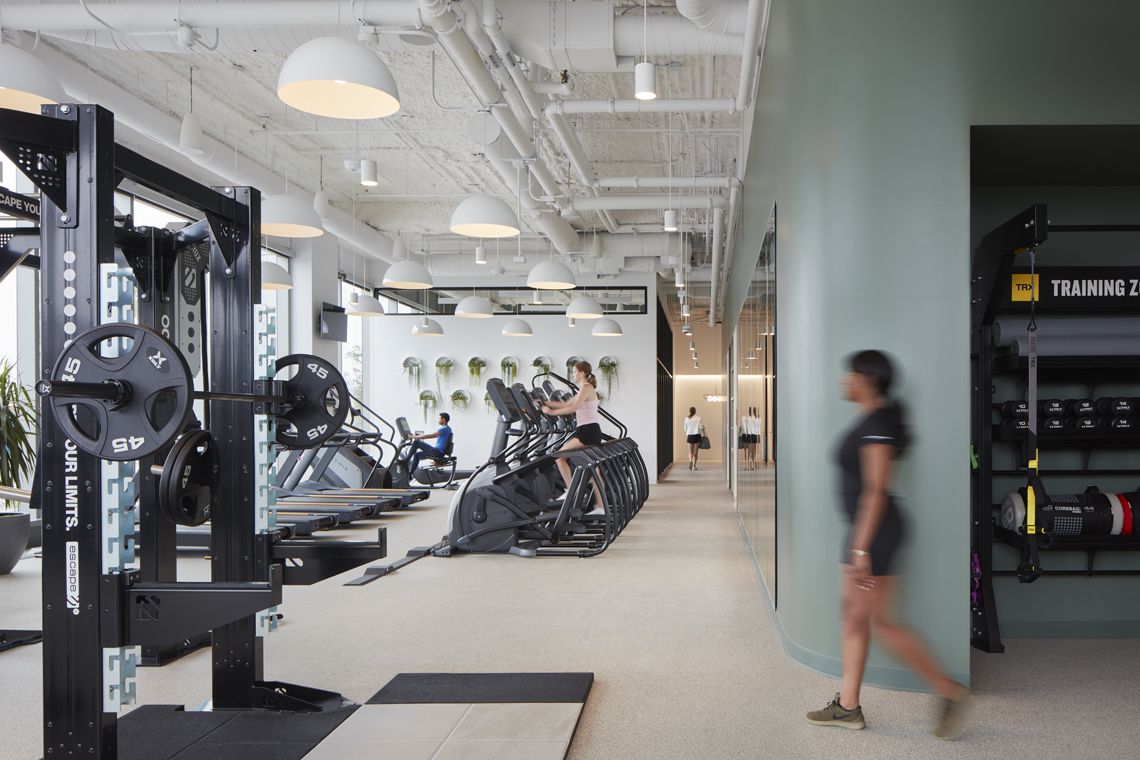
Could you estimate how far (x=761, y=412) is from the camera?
6.11 metres

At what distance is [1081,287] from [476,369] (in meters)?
11.4

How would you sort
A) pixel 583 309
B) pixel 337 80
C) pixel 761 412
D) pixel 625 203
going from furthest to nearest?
pixel 583 309, pixel 625 203, pixel 761 412, pixel 337 80

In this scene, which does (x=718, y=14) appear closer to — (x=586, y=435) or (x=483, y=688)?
(x=483, y=688)

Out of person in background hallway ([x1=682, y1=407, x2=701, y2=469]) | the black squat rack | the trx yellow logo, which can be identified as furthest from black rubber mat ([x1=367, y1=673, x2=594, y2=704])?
person in background hallway ([x1=682, y1=407, x2=701, y2=469])

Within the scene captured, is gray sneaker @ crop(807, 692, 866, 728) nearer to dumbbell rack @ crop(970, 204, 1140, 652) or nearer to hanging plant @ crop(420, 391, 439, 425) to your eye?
dumbbell rack @ crop(970, 204, 1140, 652)

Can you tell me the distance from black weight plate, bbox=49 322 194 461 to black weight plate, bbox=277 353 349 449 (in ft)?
3.46

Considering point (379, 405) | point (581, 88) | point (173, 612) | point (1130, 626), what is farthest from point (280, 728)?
point (379, 405)

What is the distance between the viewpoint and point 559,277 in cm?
765

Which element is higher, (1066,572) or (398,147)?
(398,147)

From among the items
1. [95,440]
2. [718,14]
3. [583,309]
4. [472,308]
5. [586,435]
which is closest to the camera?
[95,440]

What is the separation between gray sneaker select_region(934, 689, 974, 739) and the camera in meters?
3.03

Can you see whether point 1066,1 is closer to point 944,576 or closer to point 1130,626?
point 944,576

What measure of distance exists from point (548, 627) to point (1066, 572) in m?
2.83

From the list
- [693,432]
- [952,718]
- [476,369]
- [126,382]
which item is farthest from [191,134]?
[693,432]
